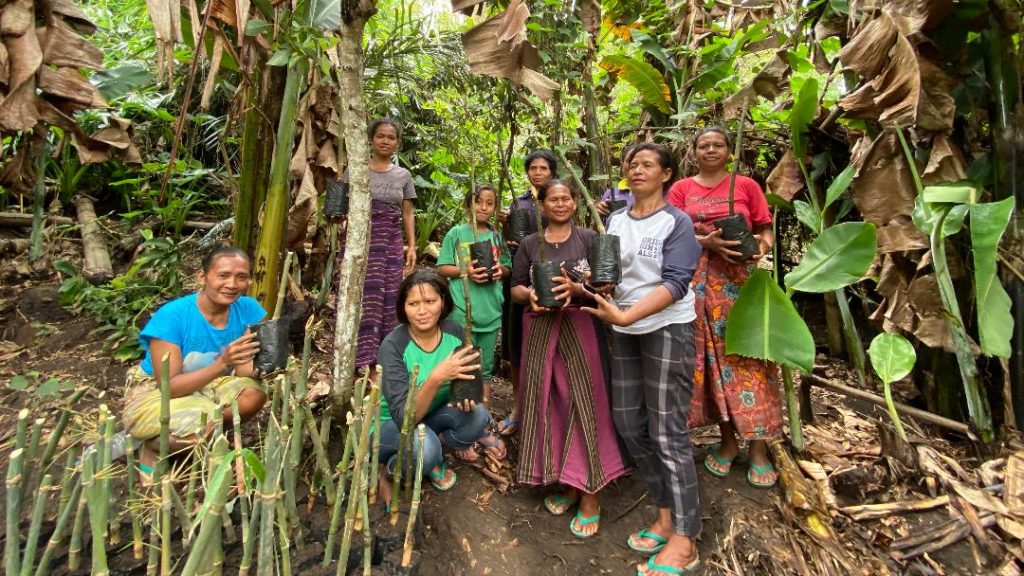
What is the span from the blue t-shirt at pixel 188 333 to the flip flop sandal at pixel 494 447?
1.36m

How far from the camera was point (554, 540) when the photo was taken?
229cm

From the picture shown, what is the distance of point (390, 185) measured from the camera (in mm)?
3260

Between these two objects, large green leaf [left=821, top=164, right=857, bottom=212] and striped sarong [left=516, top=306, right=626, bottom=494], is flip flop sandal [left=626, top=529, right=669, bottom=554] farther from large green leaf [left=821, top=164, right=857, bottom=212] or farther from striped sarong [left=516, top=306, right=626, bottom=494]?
large green leaf [left=821, top=164, right=857, bottom=212]

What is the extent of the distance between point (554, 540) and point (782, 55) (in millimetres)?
3256

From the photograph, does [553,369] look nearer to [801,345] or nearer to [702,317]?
[702,317]

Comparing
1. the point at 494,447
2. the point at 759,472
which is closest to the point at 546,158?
the point at 494,447

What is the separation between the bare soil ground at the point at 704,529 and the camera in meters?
2.07

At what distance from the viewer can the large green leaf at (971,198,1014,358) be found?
2.19 metres

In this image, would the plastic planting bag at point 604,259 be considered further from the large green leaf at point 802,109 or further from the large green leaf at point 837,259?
the large green leaf at point 802,109

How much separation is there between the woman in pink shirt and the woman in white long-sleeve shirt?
43cm

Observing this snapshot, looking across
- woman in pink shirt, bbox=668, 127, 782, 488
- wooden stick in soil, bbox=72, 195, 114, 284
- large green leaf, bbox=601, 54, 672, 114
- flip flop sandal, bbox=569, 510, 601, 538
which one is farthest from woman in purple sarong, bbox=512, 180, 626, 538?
wooden stick in soil, bbox=72, 195, 114, 284

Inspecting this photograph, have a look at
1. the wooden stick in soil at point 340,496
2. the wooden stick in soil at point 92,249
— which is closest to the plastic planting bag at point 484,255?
the wooden stick in soil at point 340,496

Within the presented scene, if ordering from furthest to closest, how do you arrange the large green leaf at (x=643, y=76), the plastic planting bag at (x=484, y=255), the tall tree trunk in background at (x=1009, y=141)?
the large green leaf at (x=643, y=76)
the plastic planting bag at (x=484, y=255)
the tall tree trunk in background at (x=1009, y=141)

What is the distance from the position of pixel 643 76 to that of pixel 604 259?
102 inches
